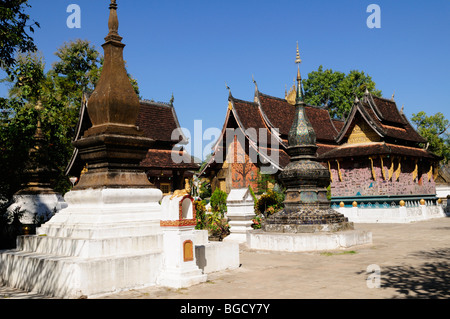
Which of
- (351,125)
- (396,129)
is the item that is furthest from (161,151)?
(396,129)

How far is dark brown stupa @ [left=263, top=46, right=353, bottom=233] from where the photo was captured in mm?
11109

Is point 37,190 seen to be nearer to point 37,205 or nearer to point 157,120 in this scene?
point 37,205

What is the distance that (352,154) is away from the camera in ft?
83.9

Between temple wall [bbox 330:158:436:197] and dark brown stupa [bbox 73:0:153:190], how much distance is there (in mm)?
20352

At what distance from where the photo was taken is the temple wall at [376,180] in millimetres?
25078

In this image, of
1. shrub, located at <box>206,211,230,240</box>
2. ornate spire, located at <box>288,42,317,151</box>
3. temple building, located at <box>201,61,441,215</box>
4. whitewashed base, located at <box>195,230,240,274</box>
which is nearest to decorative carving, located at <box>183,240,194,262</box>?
whitewashed base, located at <box>195,230,240,274</box>

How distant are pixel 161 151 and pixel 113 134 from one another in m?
20.1

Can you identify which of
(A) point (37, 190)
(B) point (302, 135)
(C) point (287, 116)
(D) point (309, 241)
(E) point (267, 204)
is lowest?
(D) point (309, 241)

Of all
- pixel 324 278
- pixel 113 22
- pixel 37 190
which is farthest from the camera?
pixel 37 190

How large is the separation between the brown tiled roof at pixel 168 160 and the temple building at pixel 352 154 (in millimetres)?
2446

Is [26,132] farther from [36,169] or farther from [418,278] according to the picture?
[418,278]

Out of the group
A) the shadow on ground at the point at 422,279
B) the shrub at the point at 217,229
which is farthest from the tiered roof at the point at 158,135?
the shadow on ground at the point at 422,279

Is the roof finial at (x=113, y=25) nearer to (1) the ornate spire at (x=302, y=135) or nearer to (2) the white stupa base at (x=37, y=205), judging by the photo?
(1) the ornate spire at (x=302, y=135)

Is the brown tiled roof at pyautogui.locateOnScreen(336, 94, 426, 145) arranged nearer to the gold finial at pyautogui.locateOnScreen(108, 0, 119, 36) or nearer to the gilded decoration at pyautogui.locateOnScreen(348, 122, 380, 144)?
the gilded decoration at pyautogui.locateOnScreen(348, 122, 380, 144)
